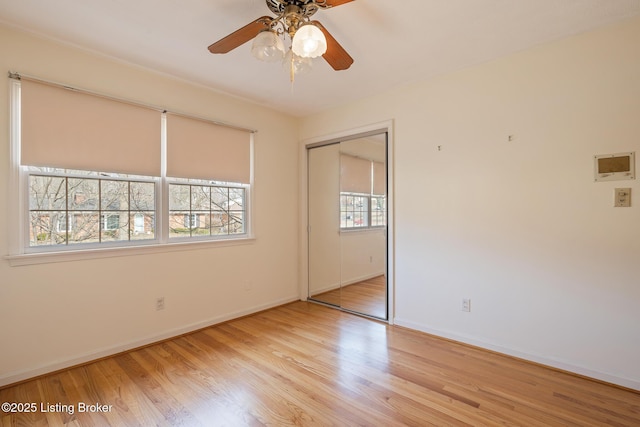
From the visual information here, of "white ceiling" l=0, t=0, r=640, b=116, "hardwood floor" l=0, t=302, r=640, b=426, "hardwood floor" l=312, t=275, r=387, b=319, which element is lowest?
"hardwood floor" l=0, t=302, r=640, b=426

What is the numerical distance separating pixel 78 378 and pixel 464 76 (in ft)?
13.4

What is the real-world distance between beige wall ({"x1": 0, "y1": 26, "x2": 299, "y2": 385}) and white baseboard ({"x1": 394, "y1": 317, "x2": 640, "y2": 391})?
1.83m

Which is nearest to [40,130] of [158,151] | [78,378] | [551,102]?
[158,151]

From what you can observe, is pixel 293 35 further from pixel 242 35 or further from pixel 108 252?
pixel 108 252

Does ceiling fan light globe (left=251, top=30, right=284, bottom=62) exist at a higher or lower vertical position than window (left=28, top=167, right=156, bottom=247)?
higher

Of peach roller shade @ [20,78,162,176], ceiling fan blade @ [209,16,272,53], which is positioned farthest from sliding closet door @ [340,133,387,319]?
peach roller shade @ [20,78,162,176]

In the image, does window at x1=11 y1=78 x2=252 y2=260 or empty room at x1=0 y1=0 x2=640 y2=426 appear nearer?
empty room at x1=0 y1=0 x2=640 y2=426

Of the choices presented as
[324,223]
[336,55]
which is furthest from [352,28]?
[324,223]

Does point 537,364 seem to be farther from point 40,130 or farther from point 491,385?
point 40,130

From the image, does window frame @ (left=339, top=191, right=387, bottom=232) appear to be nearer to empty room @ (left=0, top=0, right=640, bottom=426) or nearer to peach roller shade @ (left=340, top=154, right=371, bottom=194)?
peach roller shade @ (left=340, top=154, right=371, bottom=194)

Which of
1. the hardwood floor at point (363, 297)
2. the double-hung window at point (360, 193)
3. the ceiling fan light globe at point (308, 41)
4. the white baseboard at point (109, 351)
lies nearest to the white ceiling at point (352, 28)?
the ceiling fan light globe at point (308, 41)

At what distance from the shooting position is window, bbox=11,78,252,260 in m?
2.24

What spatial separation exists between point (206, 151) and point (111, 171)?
918 mm

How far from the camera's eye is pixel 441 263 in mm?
2965
